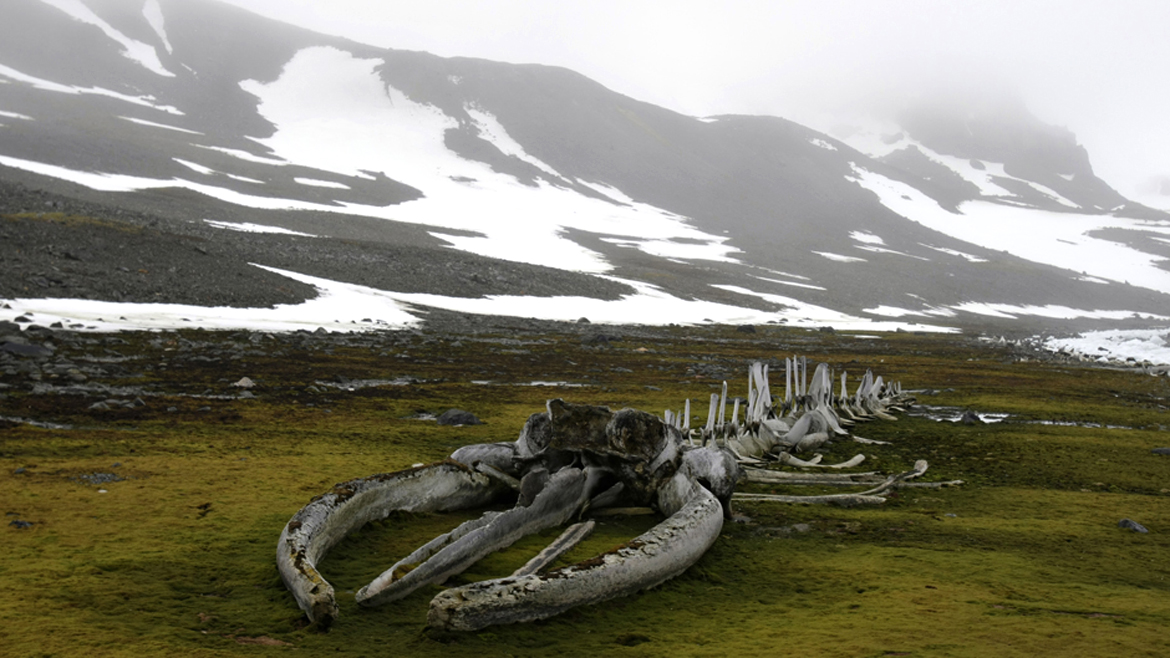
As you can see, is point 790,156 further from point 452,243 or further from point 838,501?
point 838,501

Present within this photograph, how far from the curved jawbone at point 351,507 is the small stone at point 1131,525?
5579 millimetres

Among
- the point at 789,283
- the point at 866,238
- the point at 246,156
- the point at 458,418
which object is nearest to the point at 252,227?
the point at 246,156

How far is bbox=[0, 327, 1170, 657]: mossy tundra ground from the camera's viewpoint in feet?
13.3

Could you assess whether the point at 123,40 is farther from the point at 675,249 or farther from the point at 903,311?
the point at 903,311

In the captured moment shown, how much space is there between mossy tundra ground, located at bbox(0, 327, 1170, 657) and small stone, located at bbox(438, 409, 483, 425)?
23 centimetres

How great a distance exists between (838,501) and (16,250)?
2832cm

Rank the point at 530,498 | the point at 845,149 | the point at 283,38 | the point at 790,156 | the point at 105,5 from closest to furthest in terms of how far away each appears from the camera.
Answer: the point at 530,498, the point at 105,5, the point at 283,38, the point at 790,156, the point at 845,149

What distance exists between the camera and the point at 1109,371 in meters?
31.8

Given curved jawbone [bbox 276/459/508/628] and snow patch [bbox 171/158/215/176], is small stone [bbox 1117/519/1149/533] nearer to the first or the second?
curved jawbone [bbox 276/459/508/628]

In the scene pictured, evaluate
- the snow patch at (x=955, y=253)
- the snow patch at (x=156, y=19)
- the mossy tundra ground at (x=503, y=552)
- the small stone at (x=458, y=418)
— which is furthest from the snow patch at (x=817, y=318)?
the snow patch at (x=156, y=19)

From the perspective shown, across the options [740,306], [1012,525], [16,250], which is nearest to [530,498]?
[1012,525]

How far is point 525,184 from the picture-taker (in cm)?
11581

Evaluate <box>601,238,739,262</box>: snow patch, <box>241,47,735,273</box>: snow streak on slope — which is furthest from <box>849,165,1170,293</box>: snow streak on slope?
<box>601,238,739,262</box>: snow patch

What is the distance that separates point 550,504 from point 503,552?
60 centimetres
